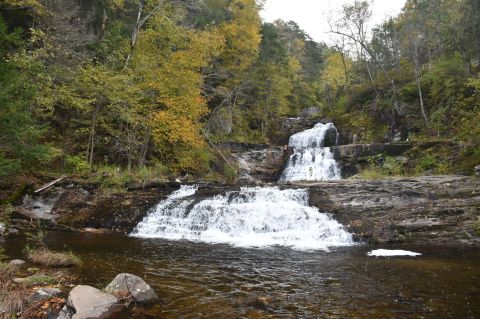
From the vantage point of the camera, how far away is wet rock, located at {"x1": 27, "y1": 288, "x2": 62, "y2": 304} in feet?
18.8

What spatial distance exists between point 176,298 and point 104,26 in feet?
78.3

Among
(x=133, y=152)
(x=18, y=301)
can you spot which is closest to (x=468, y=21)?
(x=133, y=152)

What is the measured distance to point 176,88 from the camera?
69.1 feet

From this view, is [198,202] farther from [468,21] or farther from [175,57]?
[468,21]

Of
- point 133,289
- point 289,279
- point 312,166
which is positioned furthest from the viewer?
point 312,166

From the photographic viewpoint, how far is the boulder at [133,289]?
20.1 feet

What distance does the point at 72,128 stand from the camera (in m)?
21.0

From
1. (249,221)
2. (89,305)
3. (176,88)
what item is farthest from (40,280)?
(176,88)

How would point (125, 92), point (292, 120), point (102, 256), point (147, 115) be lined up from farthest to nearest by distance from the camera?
point (292, 120)
point (147, 115)
point (125, 92)
point (102, 256)

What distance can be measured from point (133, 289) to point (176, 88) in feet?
53.1

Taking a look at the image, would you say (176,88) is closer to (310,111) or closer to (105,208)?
(105,208)

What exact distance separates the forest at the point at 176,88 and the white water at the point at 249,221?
456cm

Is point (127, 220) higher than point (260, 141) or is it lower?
lower

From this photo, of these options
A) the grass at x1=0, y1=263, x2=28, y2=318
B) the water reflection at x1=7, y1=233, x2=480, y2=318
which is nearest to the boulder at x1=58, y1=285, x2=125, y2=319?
the water reflection at x1=7, y1=233, x2=480, y2=318
